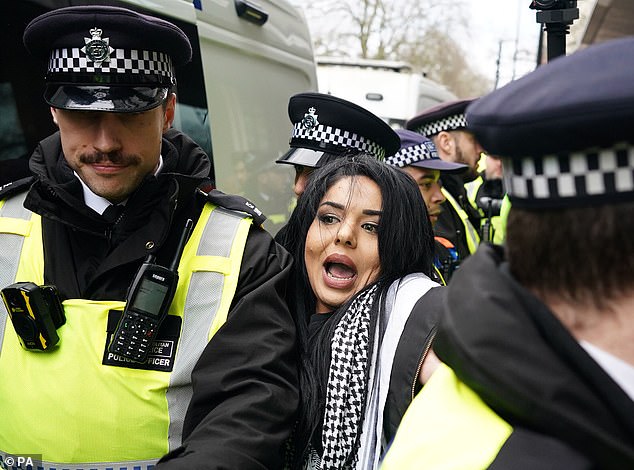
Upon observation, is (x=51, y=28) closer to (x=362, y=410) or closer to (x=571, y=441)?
(x=362, y=410)

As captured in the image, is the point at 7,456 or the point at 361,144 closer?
the point at 7,456

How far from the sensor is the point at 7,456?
200cm

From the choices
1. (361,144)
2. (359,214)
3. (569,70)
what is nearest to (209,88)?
(361,144)

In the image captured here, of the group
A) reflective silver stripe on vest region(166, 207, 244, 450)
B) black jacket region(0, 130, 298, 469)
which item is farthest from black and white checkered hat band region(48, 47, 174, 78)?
reflective silver stripe on vest region(166, 207, 244, 450)

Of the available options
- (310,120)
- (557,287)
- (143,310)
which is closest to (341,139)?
(310,120)

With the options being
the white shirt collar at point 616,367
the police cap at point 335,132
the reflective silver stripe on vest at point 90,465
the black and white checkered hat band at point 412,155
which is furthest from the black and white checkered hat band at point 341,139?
the white shirt collar at point 616,367

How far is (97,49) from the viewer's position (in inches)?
82.4

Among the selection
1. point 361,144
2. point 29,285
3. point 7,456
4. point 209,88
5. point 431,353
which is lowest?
point 7,456

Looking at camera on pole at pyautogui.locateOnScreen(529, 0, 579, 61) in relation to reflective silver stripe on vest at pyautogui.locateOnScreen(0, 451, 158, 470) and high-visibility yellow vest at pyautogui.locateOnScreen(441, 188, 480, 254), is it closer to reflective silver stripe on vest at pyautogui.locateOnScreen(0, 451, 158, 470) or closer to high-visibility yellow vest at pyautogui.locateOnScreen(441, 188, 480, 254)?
high-visibility yellow vest at pyautogui.locateOnScreen(441, 188, 480, 254)

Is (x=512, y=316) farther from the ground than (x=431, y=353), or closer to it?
farther from the ground

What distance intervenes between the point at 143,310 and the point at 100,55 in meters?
0.69

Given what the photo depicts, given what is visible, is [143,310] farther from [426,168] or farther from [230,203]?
[426,168]

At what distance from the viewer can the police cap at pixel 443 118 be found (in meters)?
5.34

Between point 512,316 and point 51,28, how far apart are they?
5.24ft
